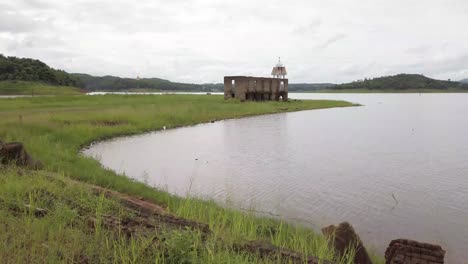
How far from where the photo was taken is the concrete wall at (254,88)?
5819 cm

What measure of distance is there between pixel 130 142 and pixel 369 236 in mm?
17276

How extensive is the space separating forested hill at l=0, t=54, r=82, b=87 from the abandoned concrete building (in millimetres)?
55308

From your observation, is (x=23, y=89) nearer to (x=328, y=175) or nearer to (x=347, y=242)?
(x=328, y=175)

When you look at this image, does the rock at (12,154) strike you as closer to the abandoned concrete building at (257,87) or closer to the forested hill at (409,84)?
the abandoned concrete building at (257,87)

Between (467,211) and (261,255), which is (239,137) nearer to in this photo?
(467,211)

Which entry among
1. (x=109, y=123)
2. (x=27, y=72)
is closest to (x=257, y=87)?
(x=109, y=123)

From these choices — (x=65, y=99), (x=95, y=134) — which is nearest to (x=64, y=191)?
(x=95, y=134)

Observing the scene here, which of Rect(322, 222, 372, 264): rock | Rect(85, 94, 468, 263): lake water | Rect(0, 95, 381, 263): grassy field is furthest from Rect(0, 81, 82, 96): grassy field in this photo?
Rect(322, 222, 372, 264): rock

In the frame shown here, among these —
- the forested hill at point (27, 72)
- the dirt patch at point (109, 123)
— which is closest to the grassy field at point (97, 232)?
the dirt patch at point (109, 123)

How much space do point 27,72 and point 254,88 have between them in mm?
60671

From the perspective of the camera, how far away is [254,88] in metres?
61.0

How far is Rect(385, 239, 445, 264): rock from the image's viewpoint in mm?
5414

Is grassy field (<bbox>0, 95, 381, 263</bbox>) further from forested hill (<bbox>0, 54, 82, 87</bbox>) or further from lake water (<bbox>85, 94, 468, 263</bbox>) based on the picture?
forested hill (<bbox>0, 54, 82, 87</bbox>)

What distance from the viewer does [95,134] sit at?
2352 cm
